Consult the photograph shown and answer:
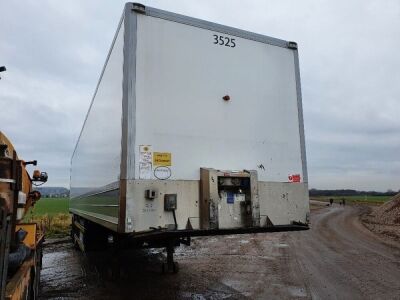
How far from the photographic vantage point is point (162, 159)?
15.9 feet

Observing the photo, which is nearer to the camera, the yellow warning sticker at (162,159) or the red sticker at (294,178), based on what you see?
the yellow warning sticker at (162,159)

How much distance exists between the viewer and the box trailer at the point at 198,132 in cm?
472

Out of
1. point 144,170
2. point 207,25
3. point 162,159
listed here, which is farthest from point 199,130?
point 207,25

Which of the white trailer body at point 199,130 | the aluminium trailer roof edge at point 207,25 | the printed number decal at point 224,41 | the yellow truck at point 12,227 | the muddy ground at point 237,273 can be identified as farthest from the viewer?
the muddy ground at point 237,273

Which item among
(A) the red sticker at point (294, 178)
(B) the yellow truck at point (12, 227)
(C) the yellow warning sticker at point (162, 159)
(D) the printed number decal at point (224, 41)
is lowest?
(B) the yellow truck at point (12, 227)

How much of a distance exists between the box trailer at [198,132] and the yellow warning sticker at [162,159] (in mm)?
13

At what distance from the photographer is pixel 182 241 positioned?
753cm

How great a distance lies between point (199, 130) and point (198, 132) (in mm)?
33

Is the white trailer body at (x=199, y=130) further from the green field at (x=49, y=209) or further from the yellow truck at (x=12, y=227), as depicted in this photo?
the green field at (x=49, y=209)

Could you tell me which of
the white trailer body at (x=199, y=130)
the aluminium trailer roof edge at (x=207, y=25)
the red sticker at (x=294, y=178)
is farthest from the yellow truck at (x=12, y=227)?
the red sticker at (x=294, y=178)

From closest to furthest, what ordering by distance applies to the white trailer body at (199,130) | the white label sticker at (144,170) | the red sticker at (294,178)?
the white label sticker at (144,170)
the white trailer body at (199,130)
the red sticker at (294,178)

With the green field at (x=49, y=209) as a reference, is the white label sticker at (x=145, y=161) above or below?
above

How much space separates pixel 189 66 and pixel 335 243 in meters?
11.3

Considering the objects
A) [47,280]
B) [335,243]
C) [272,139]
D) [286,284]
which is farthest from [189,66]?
[335,243]
